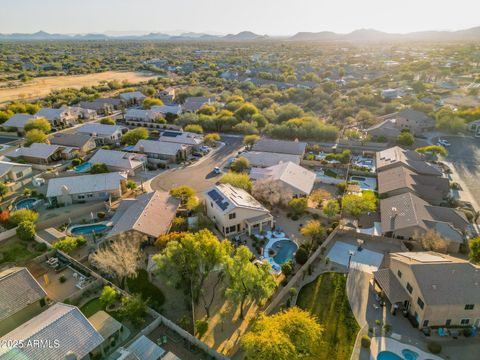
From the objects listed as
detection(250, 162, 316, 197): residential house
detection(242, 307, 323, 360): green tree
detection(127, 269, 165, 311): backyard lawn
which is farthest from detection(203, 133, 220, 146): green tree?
detection(242, 307, 323, 360): green tree

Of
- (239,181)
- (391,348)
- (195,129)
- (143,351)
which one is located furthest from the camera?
(195,129)

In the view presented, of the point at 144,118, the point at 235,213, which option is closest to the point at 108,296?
the point at 235,213

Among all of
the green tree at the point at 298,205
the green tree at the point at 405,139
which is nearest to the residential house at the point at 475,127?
the green tree at the point at 405,139

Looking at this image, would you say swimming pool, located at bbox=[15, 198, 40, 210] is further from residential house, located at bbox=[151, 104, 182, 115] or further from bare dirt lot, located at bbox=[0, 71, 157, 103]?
bare dirt lot, located at bbox=[0, 71, 157, 103]

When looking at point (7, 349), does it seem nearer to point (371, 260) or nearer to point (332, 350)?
point (332, 350)

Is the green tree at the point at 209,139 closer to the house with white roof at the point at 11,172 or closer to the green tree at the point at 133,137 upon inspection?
the green tree at the point at 133,137

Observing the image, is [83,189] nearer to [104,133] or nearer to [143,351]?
[104,133]

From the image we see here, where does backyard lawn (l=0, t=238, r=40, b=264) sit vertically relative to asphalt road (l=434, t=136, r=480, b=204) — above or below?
below

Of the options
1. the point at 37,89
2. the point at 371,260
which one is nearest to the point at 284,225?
the point at 371,260
